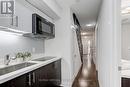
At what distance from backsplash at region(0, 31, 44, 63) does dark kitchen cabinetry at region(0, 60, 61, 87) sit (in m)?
0.64

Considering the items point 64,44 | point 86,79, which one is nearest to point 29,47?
point 64,44

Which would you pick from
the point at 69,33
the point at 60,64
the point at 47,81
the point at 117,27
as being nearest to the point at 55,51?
the point at 60,64

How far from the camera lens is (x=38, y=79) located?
93.3 inches

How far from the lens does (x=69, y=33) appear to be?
13.5 ft

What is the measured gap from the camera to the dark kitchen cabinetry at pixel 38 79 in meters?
1.69

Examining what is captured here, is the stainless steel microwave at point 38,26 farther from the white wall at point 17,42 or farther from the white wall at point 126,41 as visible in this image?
the white wall at point 126,41

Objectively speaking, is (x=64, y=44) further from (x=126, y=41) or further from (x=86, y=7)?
(x=126, y=41)

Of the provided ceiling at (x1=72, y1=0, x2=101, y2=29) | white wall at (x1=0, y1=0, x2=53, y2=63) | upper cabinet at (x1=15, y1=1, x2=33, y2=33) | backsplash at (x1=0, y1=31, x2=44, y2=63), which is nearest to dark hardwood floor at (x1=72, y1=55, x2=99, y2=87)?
backsplash at (x1=0, y1=31, x2=44, y2=63)

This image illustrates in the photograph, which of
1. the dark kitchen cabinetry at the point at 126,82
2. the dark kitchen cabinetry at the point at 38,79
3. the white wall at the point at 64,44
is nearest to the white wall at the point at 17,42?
the dark kitchen cabinetry at the point at 38,79

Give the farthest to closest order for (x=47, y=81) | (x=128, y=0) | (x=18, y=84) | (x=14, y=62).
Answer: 1. (x=128, y=0)
2. (x=47, y=81)
3. (x=14, y=62)
4. (x=18, y=84)

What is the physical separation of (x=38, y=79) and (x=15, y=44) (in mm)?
865

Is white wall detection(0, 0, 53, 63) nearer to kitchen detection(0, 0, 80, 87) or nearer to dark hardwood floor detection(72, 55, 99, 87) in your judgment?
kitchen detection(0, 0, 80, 87)

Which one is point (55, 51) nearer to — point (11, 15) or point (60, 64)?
point (60, 64)

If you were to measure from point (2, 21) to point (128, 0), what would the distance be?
320cm
